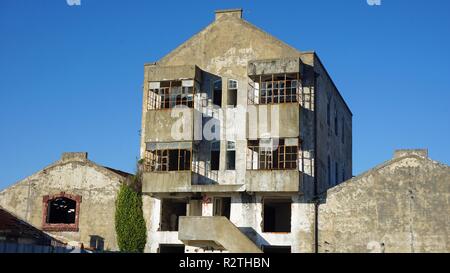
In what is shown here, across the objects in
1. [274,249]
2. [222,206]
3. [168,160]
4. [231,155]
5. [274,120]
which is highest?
[274,120]

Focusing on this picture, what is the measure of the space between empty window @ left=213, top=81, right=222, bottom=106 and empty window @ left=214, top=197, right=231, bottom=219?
5773 millimetres

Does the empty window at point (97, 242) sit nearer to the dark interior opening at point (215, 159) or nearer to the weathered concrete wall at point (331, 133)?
the dark interior opening at point (215, 159)

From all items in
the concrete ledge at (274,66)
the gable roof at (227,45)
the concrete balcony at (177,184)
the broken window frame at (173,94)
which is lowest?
the concrete balcony at (177,184)

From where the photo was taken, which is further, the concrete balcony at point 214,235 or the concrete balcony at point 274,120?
the concrete balcony at point 274,120

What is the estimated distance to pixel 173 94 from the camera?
38.3 metres

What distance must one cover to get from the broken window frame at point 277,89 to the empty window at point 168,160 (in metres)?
5.50

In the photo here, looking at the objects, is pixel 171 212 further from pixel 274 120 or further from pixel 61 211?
pixel 274 120

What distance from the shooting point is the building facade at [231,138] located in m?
35.1

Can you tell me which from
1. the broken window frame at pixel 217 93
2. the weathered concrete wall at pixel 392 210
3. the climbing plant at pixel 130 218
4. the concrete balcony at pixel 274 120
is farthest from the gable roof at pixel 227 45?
the weathered concrete wall at pixel 392 210

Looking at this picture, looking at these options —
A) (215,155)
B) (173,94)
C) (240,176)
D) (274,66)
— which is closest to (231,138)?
(215,155)

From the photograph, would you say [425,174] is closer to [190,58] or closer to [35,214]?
[190,58]

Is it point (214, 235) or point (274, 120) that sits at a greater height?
point (274, 120)

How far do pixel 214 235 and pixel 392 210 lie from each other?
31.5 feet

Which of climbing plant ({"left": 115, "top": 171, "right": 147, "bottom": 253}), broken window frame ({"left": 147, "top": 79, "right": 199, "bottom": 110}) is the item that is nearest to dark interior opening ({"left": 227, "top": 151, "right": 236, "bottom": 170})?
broken window frame ({"left": 147, "top": 79, "right": 199, "bottom": 110})
